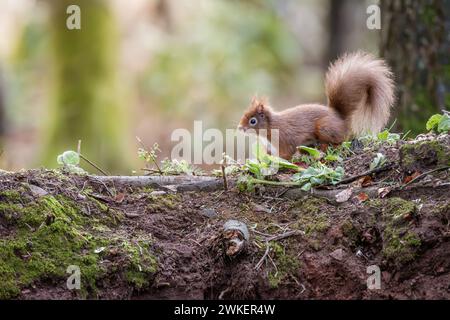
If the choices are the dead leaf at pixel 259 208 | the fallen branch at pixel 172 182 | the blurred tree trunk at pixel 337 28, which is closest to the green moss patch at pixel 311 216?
the dead leaf at pixel 259 208

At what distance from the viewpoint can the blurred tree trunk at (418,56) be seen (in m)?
6.09

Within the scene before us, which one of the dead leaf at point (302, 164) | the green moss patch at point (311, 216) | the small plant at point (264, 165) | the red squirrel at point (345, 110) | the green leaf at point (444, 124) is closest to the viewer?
the green moss patch at point (311, 216)

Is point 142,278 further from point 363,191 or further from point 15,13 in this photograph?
point 15,13

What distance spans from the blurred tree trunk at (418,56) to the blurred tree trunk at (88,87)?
500 cm

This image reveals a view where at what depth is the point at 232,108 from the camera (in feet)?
42.8

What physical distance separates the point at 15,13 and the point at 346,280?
12.2 m

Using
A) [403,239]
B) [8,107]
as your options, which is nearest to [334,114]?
[403,239]

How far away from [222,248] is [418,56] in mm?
3517

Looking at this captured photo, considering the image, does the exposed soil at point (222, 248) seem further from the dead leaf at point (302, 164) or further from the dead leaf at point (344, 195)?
the dead leaf at point (302, 164)

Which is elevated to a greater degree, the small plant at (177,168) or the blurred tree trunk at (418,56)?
the blurred tree trunk at (418,56)

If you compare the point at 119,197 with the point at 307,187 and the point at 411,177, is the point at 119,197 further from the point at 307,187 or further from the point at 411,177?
the point at 411,177

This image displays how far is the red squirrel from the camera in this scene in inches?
196

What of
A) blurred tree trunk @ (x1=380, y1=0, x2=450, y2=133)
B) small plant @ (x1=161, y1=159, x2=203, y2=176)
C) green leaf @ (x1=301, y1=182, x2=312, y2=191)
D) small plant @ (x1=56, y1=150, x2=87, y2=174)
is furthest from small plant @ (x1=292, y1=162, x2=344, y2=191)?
blurred tree trunk @ (x1=380, y1=0, x2=450, y2=133)

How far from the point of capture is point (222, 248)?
11.3 feet
